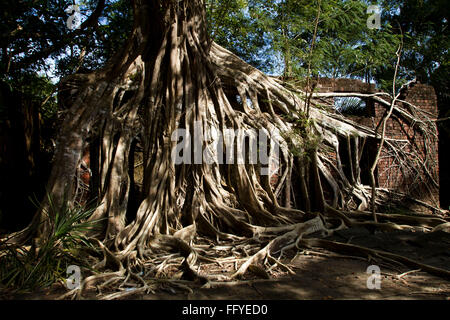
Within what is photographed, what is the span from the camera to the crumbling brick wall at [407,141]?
520cm

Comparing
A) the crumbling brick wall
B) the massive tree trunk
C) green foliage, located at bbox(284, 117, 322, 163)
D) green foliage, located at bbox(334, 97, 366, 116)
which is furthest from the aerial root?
green foliage, located at bbox(334, 97, 366, 116)

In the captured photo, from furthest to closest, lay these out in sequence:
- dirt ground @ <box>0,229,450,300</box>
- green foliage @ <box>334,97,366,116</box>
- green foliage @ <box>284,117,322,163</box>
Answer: green foliage @ <box>334,97,366,116</box>
green foliage @ <box>284,117,322,163</box>
dirt ground @ <box>0,229,450,300</box>

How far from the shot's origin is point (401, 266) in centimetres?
290

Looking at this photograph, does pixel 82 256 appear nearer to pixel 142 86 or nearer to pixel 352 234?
pixel 142 86

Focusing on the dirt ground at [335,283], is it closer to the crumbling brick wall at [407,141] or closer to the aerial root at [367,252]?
the aerial root at [367,252]

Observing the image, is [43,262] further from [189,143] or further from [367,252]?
[367,252]

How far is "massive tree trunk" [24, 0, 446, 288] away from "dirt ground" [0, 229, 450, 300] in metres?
0.56

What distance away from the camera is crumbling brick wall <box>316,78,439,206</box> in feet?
17.1

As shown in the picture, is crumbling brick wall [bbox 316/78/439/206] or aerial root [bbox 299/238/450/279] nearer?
aerial root [bbox 299/238/450/279]

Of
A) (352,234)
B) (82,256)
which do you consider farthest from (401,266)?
(82,256)

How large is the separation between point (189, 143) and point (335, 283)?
89.5 inches

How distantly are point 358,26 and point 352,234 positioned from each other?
276 inches

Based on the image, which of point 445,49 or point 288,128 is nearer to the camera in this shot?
point 288,128

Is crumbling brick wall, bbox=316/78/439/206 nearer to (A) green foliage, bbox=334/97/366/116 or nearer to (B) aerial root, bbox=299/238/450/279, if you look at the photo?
(A) green foliage, bbox=334/97/366/116
